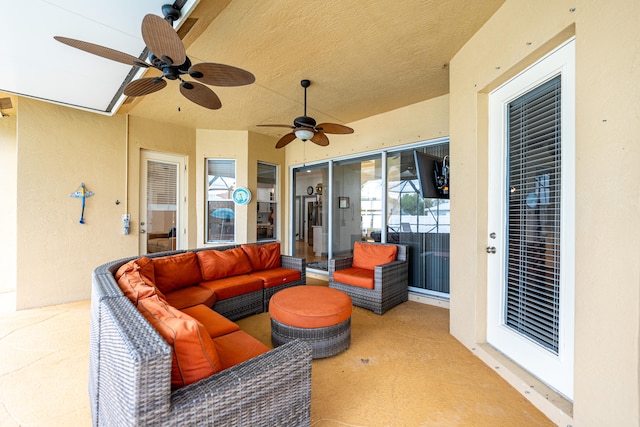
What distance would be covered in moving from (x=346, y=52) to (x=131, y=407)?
123 inches

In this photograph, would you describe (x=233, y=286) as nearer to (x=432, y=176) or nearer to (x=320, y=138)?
(x=320, y=138)

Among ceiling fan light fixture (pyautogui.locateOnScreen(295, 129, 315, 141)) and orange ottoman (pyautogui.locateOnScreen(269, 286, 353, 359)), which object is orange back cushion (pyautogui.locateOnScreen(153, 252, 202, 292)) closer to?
orange ottoman (pyautogui.locateOnScreen(269, 286, 353, 359))

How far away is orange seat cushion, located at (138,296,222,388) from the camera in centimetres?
107

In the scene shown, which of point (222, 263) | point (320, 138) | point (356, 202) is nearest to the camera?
point (222, 263)

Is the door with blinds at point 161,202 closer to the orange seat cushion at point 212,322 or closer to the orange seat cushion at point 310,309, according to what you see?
the orange seat cushion at point 212,322

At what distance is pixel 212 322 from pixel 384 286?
2122mm

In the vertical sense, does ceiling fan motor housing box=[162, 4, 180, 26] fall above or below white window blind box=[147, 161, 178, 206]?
above

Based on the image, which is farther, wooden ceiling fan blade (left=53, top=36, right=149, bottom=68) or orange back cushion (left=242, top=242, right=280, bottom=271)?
→ orange back cushion (left=242, top=242, right=280, bottom=271)

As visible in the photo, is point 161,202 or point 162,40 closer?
point 162,40

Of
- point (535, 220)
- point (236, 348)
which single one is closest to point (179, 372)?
point (236, 348)

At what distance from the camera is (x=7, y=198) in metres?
4.20

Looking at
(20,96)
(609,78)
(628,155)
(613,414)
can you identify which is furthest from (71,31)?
(613,414)

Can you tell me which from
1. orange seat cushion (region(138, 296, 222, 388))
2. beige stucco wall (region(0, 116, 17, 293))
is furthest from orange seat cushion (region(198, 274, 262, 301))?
beige stucco wall (region(0, 116, 17, 293))

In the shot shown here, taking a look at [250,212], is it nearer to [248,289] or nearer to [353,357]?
[248,289]
